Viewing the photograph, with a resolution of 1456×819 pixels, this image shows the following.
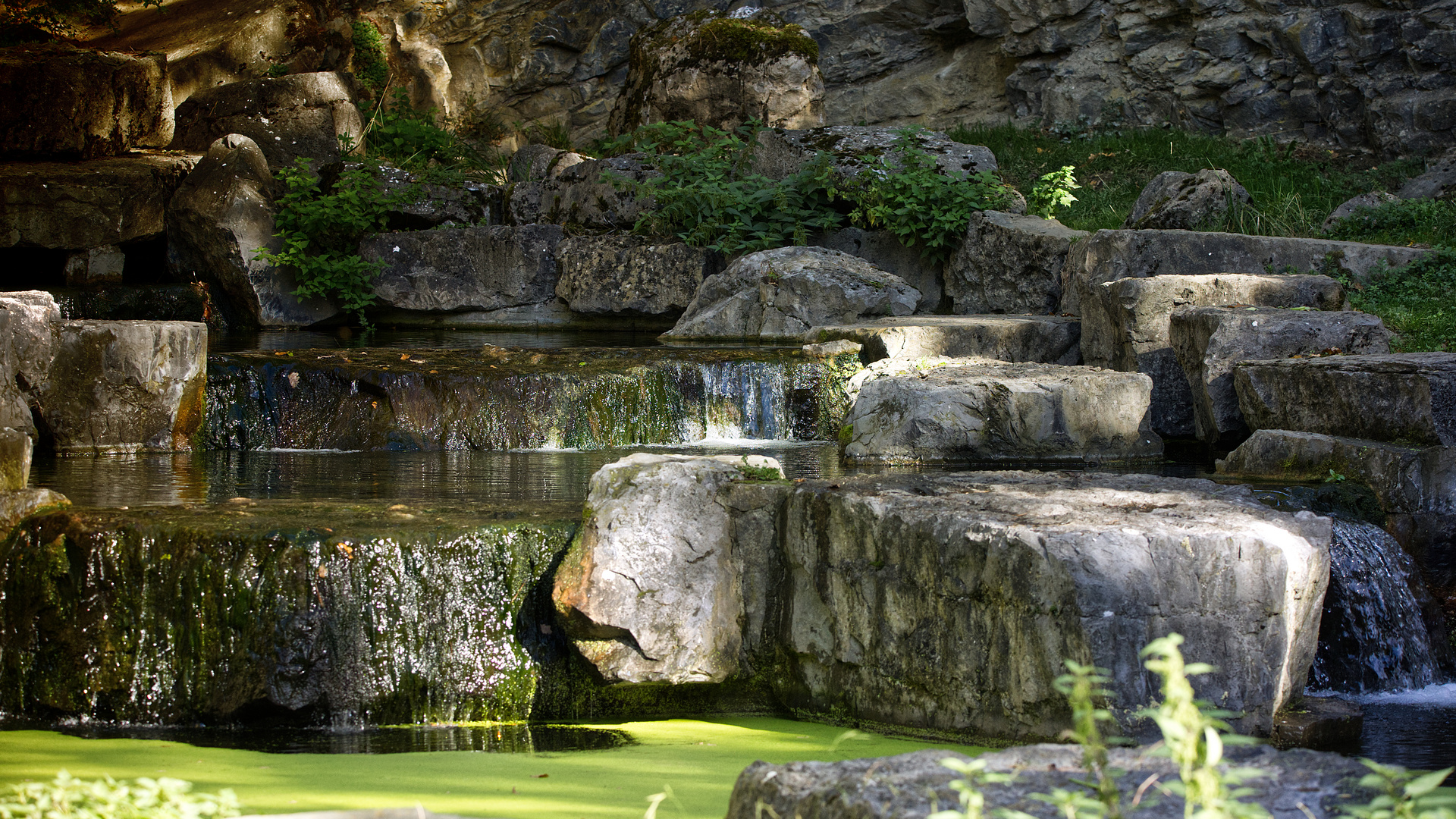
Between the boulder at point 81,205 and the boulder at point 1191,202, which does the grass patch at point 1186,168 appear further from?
the boulder at point 81,205

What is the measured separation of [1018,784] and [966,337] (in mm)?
6792

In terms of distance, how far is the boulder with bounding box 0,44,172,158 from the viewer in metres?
14.0

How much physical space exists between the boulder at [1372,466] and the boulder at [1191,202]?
4.87 metres

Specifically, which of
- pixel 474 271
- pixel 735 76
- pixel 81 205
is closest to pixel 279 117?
pixel 81 205

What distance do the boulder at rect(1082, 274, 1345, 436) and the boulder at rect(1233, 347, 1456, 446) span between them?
1.22m

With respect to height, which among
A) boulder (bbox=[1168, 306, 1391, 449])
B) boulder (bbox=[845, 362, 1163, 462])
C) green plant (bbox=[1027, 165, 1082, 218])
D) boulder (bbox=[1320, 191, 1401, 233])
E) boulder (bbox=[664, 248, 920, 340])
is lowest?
boulder (bbox=[845, 362, 1163, 462])

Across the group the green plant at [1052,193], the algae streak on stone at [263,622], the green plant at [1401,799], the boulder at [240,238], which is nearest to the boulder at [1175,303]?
the green plant at [1052,193]

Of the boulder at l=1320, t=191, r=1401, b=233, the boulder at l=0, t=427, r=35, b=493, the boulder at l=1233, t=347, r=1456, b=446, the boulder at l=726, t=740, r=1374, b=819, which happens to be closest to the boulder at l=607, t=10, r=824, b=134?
the boulder at l=1320, t=191, r=1401, b=233

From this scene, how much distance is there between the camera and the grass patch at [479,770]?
2863 mm

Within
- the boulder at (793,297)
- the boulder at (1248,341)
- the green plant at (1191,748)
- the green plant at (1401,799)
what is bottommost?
the green plant at (1401,799)

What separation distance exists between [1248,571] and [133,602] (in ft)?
12.2

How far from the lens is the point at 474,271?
12406mm

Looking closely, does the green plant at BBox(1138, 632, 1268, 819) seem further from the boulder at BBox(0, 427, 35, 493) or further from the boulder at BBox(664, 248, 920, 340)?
the boulder at BBox(664, 248, 920, 340)

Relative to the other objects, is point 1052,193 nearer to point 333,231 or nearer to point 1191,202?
point 1191,202
